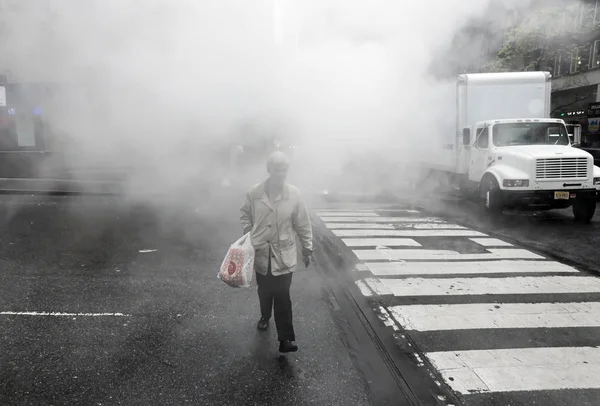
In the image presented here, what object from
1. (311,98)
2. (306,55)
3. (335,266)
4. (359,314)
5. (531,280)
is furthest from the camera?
(311,98)

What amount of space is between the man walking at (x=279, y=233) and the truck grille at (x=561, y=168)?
6.91 m

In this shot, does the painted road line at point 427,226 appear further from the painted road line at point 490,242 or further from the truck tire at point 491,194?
the truck tire at point 491,194

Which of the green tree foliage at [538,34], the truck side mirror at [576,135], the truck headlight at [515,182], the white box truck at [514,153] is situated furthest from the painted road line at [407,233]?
the green tree foliage at [538,34]

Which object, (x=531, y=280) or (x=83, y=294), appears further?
(x=531, y=280)

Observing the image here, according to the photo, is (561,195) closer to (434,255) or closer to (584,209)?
(584,209)

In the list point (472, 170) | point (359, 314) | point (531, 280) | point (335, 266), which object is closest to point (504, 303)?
point (531, 280)

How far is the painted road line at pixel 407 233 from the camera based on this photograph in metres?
7.98

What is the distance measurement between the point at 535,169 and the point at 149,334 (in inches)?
302

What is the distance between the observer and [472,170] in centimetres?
1085

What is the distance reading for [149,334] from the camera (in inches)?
153

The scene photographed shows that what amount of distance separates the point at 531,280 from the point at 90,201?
948cm

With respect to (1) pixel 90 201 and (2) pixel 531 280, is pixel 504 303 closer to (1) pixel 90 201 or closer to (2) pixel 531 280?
(2) pixel 531 280

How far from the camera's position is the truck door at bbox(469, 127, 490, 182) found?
1027 cm

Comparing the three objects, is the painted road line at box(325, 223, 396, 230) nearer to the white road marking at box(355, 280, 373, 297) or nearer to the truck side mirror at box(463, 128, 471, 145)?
the white road marking at box(355, 280, 373, 297)
